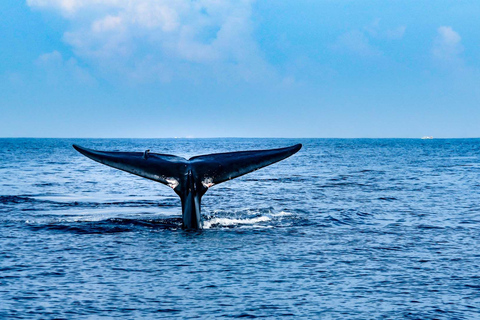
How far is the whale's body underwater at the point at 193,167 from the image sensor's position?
12055 millimetres

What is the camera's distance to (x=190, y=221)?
13.4 meters

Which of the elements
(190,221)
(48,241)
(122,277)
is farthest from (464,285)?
(48,241)

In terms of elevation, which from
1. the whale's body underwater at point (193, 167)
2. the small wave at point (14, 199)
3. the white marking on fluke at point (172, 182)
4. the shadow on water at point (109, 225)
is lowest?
the small wave at point (14, 199)

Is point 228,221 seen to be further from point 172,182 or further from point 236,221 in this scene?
point 172,182

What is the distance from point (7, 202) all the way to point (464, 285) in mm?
16062

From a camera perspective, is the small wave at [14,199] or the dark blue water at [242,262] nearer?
the dark blue water at [242,262]

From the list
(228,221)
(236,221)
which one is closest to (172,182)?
(228,221)

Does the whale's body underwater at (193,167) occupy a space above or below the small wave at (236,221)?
above

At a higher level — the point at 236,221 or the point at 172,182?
the point at 172,182

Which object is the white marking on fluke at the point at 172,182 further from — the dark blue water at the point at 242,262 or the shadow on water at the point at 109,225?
the shadow on water at the point at 109,225

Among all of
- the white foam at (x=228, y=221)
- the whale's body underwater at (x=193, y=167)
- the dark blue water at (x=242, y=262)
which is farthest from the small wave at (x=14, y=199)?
the whale's body underwater at (x=193, y=167)

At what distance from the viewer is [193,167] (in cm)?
1271

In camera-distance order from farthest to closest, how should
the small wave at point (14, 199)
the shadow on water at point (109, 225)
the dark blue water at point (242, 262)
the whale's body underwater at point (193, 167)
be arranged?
the small wave at point (14, 199), the shadow on water at point (109, 225), the whale's body underwater at point (193, 167), the dark blue water at point (242, 262)

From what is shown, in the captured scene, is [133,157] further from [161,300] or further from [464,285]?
[464,285]
